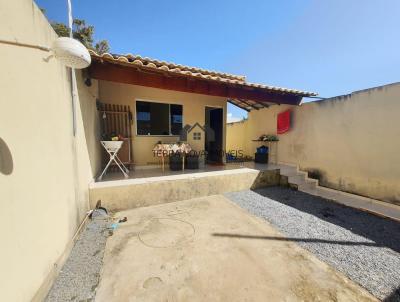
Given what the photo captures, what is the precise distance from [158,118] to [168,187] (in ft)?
8.90

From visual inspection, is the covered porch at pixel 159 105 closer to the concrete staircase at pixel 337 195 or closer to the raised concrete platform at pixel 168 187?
the raised concrete platform at pixel 168 187

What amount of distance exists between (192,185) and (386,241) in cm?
345

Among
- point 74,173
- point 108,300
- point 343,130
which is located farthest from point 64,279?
point 343,130

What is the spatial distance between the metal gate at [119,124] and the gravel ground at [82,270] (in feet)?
9.03

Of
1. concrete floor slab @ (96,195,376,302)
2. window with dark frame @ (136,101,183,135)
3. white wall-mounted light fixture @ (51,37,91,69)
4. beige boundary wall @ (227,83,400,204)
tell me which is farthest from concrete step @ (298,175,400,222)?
white wall-mounted light fixture @ (51,37,91,69)

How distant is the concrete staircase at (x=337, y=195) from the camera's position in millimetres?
3567

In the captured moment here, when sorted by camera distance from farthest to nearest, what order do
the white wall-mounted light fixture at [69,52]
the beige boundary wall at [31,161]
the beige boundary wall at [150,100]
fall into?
the beige boundary wall at [150,100] → the white wall-mounted light fixture at [69,52] → the beige boundary wall at [31,161]

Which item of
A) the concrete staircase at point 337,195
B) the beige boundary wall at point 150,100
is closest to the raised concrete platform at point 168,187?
the concrete staircase at point 337,195

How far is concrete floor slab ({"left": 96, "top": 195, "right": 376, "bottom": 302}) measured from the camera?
1665 millimetres

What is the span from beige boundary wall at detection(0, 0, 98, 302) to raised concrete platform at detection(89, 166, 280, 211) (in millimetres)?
1249

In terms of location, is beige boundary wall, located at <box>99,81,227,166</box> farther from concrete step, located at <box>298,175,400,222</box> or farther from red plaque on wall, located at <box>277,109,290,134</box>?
concrete step, located at <box>298,175,400,222</box>

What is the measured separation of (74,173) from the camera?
2.53 m

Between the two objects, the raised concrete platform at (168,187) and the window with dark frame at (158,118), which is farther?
the window with dark frame at (158,118)

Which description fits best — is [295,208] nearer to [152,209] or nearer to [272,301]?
[272,301]
